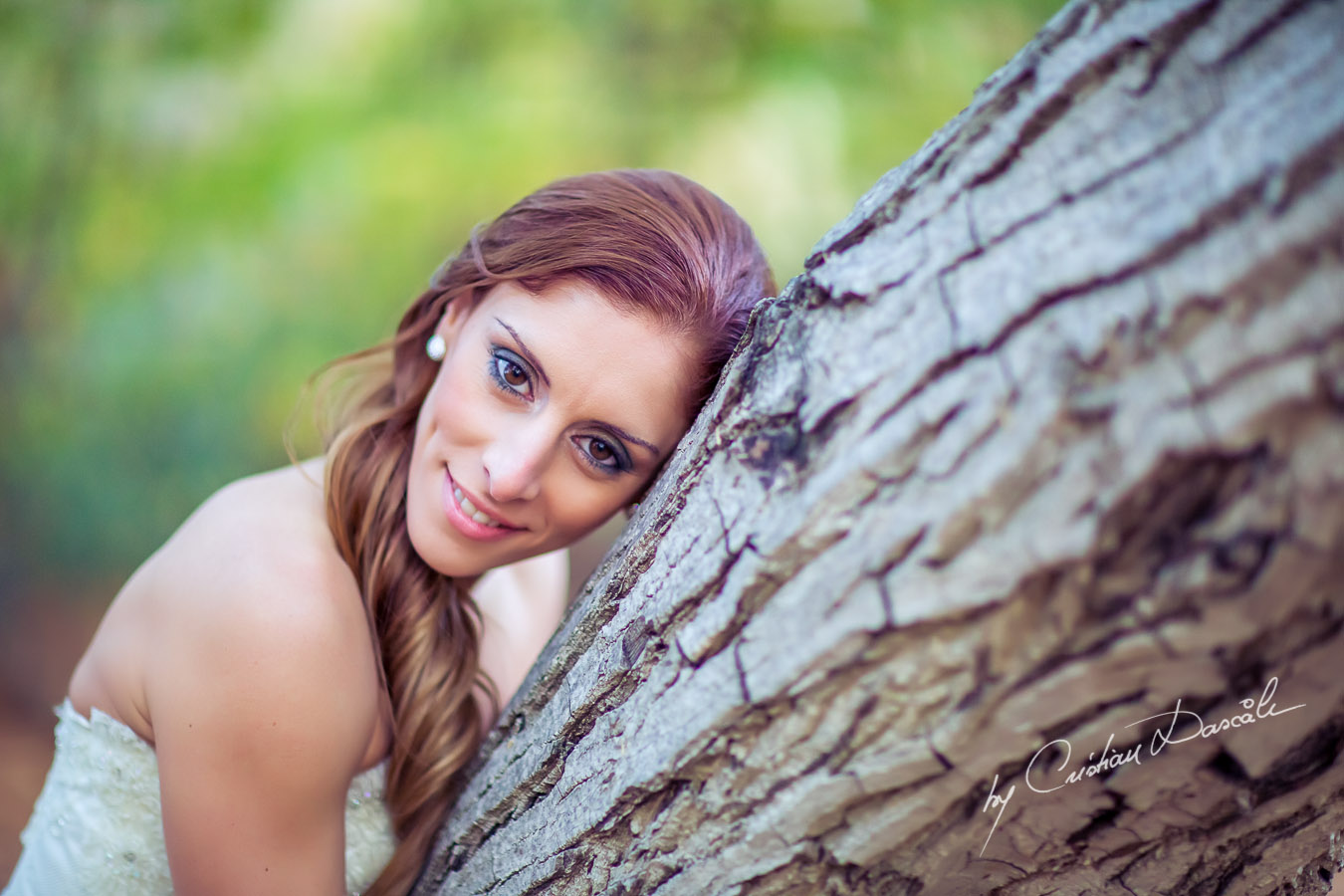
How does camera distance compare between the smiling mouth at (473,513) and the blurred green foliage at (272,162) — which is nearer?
the smiling mouth at (473,513)

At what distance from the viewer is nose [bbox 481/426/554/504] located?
1.75 m

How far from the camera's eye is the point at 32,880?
2.10 metres

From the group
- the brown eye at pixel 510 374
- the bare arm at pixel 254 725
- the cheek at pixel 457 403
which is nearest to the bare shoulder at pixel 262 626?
the bare arm at pixel 254 725

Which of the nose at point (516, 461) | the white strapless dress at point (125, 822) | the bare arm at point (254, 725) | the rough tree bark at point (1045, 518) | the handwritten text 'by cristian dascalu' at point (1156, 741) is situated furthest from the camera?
the white strapless dress at point (125, 822)

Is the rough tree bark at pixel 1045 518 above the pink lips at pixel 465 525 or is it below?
below

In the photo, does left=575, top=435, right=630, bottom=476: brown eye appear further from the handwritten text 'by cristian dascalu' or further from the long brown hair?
the handwritten text 'by cristian dascalu'

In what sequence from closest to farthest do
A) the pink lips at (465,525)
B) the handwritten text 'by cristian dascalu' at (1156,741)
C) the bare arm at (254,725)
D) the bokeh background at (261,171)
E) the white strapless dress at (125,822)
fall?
1. the handwritten text 'by cristian dascalu' at (1156,741)
2. the bare arm at (254,725)
3. the pink lips at (465,525)
4. the white strapless dress at (125,822)
5. the bokeh background at (261,171)

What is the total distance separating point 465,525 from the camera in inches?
73.0

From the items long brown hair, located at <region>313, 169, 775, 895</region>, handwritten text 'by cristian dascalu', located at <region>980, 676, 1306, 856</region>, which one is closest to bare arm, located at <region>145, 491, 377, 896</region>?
long brown hair, located at <region>313, 169, 775, 895</region>

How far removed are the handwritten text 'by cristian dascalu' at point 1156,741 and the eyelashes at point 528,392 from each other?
1047 millimetres

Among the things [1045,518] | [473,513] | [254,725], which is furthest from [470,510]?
[1045,518]

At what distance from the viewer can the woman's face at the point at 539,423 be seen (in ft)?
5.81

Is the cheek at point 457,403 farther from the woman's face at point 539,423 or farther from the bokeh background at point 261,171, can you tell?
the bokeh background at point 261,171

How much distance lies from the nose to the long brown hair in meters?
0.32
